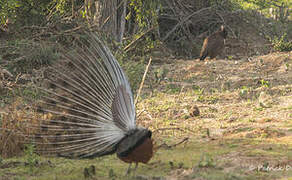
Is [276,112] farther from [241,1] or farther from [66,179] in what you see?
[241,1]

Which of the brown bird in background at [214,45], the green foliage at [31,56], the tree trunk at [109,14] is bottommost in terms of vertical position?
the brown bird in background at [214,45]

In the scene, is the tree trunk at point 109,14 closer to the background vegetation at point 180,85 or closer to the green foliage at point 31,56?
the background vegetation at point 180,85

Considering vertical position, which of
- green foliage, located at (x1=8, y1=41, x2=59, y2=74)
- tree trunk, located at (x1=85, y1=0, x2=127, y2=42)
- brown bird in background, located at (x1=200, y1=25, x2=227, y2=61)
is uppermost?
tree trunk, located at (x1=85, y1=0, x2=127, y2=42)

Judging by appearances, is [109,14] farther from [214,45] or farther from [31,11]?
[214,45]

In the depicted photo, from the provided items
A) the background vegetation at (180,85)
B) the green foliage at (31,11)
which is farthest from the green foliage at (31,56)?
the green foliage at (31,11)

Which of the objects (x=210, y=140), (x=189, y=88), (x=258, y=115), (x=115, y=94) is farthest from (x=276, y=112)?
(x=115, y=94)

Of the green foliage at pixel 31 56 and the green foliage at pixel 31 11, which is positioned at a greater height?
the green foliage at pixel 31 11

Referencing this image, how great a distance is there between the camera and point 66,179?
10.3 ft

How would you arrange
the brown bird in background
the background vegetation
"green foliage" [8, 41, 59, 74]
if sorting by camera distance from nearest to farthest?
the background vegetation → "green foliage" [8, 41, 59, 74] → the brown bird in background

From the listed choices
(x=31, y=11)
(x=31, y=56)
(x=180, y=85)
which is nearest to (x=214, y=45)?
(x=180, y=85)

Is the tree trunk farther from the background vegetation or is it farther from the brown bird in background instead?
the brown bird in background

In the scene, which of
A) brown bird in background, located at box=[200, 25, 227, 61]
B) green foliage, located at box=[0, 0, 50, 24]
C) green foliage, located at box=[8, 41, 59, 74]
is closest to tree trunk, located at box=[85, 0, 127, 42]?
green foliage, located at box=[0, 0, 50, 24]

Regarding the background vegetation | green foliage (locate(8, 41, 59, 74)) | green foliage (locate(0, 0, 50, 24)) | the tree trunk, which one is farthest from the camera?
green foliage (locate(0, 0, 50, 24))

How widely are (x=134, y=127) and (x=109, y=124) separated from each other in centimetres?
19
